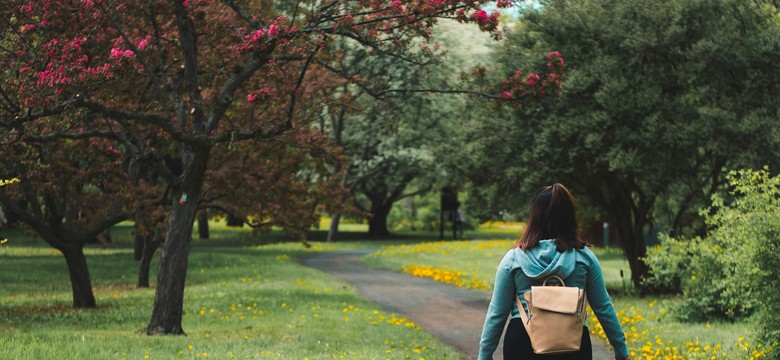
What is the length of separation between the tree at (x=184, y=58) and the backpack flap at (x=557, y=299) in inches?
279

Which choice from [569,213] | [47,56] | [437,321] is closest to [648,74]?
[437,321]

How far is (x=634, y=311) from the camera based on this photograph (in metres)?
17.1

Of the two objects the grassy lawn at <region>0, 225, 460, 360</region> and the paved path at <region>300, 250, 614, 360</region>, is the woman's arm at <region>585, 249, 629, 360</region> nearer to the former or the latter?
the grassy lawn at <region>0, 225, 460, 360</region>

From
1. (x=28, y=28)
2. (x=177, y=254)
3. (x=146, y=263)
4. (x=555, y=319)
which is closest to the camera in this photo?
(x=555, y=319)

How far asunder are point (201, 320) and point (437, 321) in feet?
13.0

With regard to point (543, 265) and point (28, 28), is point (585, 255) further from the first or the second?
point (28, 28)

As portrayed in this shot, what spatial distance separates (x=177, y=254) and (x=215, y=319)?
2.76 meters

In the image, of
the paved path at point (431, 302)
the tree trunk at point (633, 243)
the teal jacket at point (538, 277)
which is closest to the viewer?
the teal jacket at point (538, 277)

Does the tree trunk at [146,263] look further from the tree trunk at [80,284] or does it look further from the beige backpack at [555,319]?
the beige backpack at [555,319]

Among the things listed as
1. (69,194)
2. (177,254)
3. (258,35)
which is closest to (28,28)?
(258,35)

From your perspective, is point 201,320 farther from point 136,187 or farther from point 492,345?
point 492,345

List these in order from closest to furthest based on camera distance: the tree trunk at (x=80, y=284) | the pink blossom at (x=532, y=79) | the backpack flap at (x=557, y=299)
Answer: the backpack flap at (x=557, y=299) < the pink blossom at (x=532, y=79) < the tree trunk at (x=80, y=284)

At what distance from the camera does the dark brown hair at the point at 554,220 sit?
508cm

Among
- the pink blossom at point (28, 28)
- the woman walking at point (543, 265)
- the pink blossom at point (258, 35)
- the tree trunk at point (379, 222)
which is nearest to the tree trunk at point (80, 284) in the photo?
the pink blossom at point (28, 28)
